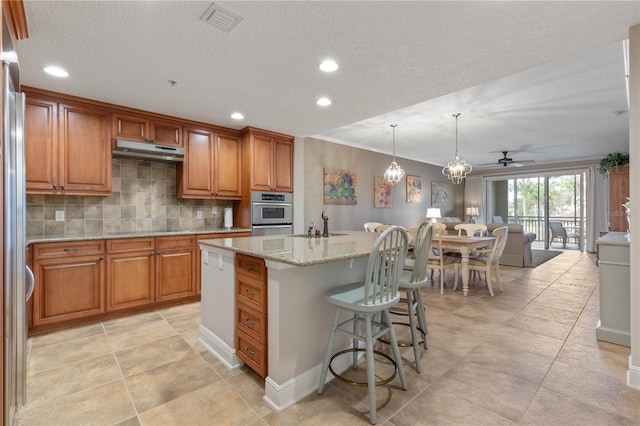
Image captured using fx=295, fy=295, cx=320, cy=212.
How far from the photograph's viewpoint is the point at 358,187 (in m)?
6.17

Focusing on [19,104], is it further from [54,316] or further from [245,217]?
[245,217]

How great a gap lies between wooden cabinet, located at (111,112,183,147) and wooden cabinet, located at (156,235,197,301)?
1.19 metres

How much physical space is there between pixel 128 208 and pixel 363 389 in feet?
11.1

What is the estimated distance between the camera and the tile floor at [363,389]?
63.3 inches

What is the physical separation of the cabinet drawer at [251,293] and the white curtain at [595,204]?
9.04 m

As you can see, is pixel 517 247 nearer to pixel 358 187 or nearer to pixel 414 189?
pixel 414 189

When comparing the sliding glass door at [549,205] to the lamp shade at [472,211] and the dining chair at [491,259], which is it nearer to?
the lamp shade at [472,211]

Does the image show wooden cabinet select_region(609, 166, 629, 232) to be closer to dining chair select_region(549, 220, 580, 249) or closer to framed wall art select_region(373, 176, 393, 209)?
dining chair select_region(549, 220, 580, 249)

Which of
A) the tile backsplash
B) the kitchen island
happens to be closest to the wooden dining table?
the kitchen island

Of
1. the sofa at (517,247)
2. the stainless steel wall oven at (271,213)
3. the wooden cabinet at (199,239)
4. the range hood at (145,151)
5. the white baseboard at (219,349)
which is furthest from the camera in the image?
the sofa at (517,247)

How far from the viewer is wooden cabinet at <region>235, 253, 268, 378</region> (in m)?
1.83

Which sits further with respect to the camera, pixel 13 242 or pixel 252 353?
pixel 252 353

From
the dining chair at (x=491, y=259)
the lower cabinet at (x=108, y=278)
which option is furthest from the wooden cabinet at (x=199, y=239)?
the dining chair at (x=491, y=259)

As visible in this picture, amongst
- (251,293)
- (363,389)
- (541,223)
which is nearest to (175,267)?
(251,293)
